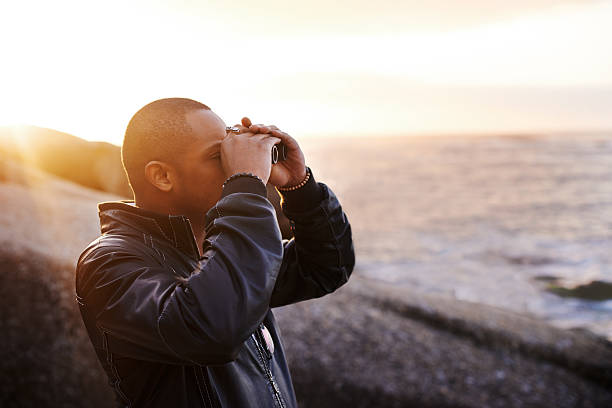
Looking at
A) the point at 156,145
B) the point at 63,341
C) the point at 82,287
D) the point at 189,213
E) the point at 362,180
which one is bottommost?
the point at 362,180

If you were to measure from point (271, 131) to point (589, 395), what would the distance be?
6539 millimetres

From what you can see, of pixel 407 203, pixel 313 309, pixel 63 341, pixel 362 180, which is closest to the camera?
pixel 63 341

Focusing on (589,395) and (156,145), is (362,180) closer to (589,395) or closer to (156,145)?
(589,395)

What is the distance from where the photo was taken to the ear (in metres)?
2.10

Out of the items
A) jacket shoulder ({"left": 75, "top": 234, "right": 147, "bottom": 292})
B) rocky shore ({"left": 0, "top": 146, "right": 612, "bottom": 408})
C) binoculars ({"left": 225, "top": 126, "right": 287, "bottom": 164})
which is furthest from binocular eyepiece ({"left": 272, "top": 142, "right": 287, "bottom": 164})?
rocky shore ({"left": 0, "top": 146, "right": 612, "bottom": 408})

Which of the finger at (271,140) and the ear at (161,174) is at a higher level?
the finger at (271,140)

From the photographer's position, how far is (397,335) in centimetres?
739

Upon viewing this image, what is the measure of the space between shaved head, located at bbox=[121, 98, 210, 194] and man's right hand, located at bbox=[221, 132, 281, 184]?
261mm

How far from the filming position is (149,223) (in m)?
2.00

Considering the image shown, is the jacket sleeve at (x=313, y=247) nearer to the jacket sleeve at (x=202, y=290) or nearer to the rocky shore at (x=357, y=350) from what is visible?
the jacket sleeve at (x=202, y=290)

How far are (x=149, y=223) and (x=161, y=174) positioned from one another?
23cm

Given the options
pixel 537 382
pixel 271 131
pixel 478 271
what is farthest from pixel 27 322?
pixel 478 271

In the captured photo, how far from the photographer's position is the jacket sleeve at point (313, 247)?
2.47 m

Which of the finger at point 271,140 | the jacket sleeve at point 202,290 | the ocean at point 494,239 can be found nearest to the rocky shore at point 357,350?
the ocean at point 494,239
